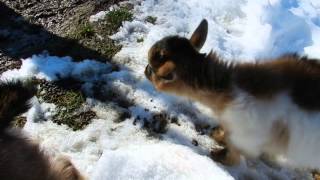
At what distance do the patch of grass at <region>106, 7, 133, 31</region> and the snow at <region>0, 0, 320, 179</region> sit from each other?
9 centimetres

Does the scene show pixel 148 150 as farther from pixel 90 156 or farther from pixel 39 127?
pixel 39 127

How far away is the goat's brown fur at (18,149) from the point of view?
3.68m

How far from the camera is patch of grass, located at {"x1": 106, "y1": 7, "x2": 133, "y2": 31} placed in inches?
286

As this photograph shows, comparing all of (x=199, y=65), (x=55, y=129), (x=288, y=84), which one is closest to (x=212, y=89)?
(x=199, y=65)

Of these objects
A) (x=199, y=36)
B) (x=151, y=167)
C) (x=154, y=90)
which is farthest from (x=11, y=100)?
(x=154, y=90)

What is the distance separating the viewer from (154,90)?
6312 millimetres

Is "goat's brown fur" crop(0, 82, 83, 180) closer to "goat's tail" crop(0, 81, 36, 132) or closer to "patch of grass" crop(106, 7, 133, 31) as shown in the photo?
"goat's tail" crop(0, 81, 36, 132)

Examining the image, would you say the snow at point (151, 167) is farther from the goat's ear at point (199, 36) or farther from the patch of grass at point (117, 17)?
the patch of grass at point (117, 17)

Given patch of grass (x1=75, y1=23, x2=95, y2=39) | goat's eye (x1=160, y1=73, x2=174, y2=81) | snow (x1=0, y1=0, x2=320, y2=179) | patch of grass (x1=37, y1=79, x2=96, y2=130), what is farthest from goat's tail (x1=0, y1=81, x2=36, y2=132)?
patch of grass (x1=75, y1=23, x2=95, y2=39)

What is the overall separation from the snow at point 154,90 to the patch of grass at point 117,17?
85 mm

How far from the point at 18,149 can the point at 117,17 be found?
12.4 ft

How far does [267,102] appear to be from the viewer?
5.04 m

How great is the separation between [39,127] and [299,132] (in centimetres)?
254

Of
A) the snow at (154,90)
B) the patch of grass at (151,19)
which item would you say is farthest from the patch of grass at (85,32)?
the patch of grass at (151,19)
